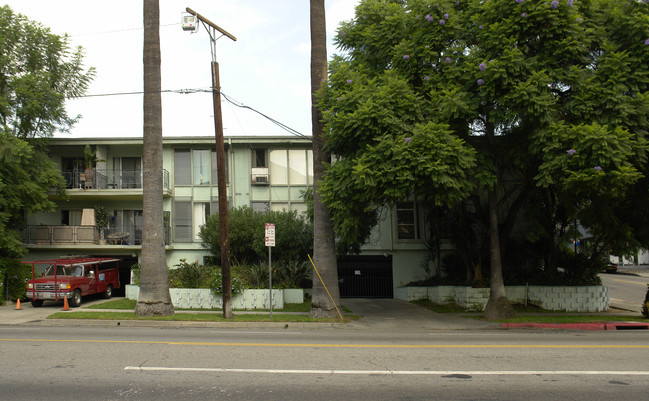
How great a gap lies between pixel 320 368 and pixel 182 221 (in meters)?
17.9

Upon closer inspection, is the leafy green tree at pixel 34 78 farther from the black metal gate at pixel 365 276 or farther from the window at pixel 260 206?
the black metal gate at pixel 365 276

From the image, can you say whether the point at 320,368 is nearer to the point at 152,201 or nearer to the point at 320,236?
the point at 320,236

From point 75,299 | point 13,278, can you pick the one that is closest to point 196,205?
point 75,299

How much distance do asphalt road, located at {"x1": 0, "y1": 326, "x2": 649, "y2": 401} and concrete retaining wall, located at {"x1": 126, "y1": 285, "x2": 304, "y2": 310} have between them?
7662 mm

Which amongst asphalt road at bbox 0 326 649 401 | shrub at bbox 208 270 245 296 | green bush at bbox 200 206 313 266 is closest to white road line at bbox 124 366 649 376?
asphalt road at bbox 0 326 649 401

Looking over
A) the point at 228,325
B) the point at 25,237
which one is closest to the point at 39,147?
the point at 25,237

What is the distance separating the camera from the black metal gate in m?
24.1

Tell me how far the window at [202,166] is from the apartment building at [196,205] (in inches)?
1.9

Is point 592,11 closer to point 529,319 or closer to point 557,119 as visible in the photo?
point 557,119

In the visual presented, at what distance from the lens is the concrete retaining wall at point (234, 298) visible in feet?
63.5

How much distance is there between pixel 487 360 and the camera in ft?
28.0

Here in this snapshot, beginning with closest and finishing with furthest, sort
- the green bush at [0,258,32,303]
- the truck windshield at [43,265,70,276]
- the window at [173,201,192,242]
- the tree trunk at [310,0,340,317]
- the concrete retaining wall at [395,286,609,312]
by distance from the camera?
the tree trunk at [310,0,340,317]
the concrete retaining wall at [395,286,609,312]
the truck windshield at [43,265,70,276]
the green bush at [0,258,32,303]
the window at [173,201,192,242]

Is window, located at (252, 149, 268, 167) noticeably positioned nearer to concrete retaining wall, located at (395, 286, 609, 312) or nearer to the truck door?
the truck door

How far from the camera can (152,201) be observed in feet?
54.9
